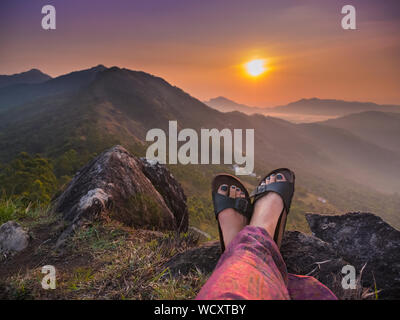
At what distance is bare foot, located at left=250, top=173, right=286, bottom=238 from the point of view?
7.80 ft

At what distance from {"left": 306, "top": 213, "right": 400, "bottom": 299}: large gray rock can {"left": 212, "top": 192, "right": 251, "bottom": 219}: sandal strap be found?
2.42ft

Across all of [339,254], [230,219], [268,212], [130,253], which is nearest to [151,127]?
[230,219]

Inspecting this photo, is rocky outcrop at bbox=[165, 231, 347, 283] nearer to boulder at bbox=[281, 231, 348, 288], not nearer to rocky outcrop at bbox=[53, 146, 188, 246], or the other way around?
boulder at bbox=[281, 231, 348, 288]

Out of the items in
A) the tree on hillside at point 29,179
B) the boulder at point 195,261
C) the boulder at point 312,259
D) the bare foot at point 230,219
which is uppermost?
the bare foot at point 230,219

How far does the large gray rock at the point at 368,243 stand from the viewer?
179cm

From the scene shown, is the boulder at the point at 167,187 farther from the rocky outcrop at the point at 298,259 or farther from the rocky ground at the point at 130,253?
the rocky outcrop at the point at 298,259

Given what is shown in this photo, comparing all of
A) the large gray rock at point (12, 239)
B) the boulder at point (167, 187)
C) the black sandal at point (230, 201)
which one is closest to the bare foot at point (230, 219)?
the black sandal at point (230, 201)

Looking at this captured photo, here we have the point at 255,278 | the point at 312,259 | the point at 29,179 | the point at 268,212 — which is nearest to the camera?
the point at 255,278

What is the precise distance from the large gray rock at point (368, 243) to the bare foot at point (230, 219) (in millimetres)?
810

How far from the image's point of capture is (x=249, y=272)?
1338 mm

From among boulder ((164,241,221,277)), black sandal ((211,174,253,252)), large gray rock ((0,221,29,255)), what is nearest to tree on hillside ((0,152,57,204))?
large gray rock ((0,221,29,255))

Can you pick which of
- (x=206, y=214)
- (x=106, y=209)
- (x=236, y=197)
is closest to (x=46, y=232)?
(x=106, y=209)

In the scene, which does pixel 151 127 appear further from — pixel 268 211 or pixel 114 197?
pixel 268 211

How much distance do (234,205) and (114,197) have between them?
1606mm
